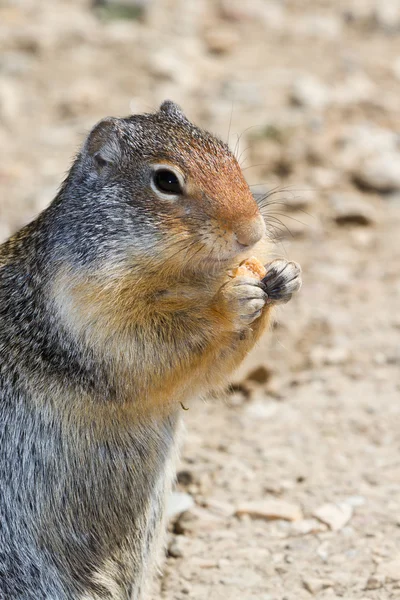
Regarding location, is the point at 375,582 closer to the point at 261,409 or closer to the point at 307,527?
the point at 307,527

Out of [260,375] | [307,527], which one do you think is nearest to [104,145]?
[307,527]

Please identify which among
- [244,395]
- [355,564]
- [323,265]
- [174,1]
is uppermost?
[174,1]

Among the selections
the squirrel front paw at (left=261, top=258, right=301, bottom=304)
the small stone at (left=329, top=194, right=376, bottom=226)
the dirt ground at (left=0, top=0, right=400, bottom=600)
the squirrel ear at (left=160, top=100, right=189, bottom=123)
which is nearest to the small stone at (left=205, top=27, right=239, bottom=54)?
the dirt ground at (left=0, top=0, right=400, bottom=600)

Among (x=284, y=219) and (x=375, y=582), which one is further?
(x=284, y=219)

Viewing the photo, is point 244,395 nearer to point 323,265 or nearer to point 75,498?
point 323,265

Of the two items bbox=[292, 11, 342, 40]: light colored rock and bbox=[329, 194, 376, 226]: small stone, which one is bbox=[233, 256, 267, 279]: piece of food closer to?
bbox=[329, 194, 376, 226]: small stone

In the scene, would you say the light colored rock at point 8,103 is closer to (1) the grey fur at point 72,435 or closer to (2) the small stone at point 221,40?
(2) the small stone at point 221,40

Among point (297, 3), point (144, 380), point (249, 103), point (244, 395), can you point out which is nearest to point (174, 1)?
point (297, 3)
